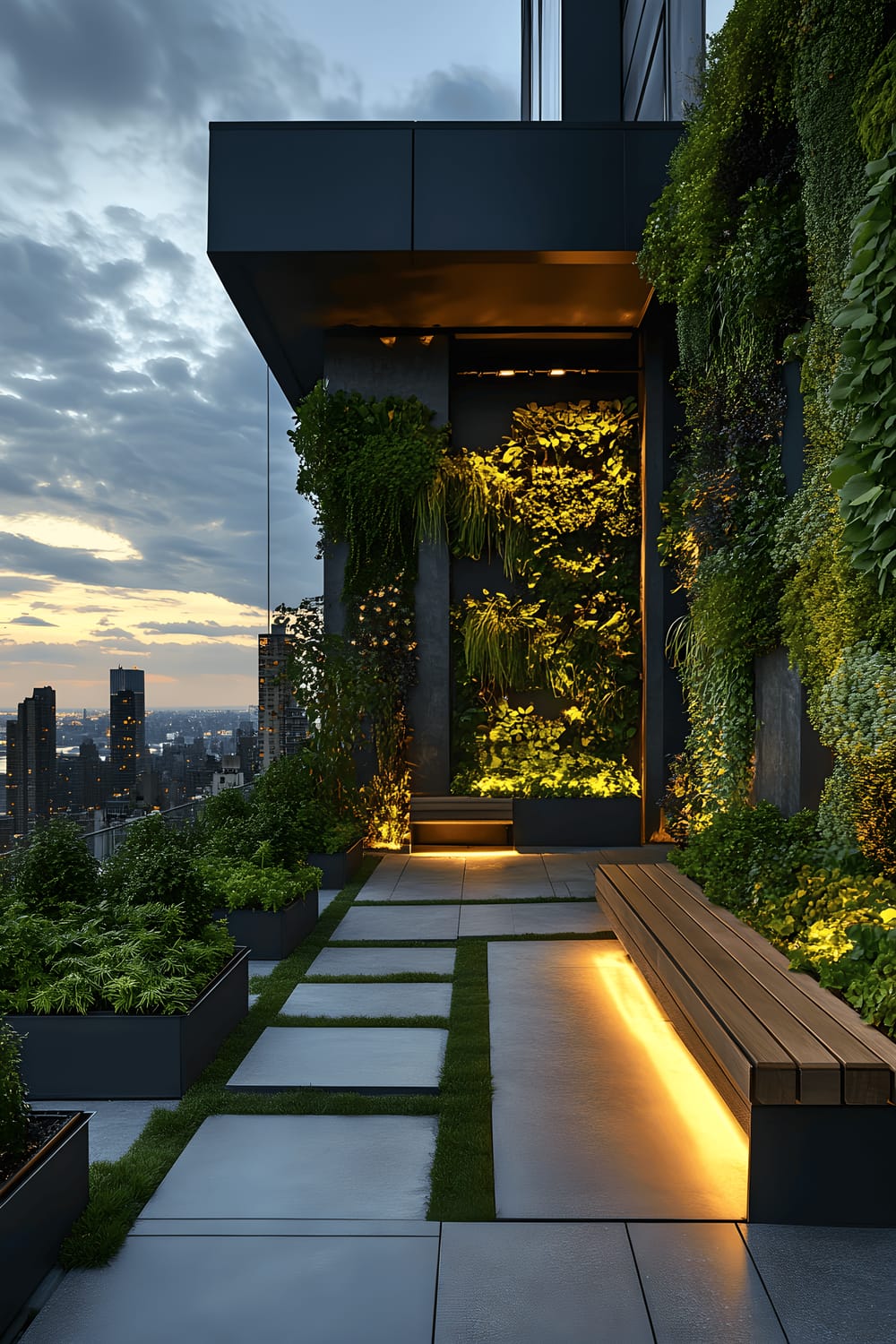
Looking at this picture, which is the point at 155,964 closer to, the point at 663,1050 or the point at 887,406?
the point at 663,1050

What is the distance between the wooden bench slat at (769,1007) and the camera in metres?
2.25

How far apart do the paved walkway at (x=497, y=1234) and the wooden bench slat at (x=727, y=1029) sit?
294 mm

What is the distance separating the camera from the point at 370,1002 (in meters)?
4.06

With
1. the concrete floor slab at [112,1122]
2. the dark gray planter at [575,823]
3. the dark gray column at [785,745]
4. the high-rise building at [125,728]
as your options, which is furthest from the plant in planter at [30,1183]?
the dark gray planter at [575,823]

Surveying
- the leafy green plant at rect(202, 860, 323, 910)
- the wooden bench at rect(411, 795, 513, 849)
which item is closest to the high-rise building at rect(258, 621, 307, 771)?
the wooden bench at rect(411, 795, 513, 849)

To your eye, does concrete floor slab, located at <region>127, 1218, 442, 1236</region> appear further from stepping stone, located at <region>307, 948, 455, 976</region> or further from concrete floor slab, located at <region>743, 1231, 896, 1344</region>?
stepping stone, located at <region>307, 948, 455, 976</region>

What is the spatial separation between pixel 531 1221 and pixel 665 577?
6.35 metres

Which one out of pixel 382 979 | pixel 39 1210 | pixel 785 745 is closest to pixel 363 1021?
pixel 382 979

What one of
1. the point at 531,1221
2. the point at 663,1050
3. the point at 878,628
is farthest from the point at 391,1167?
the point at 878,628

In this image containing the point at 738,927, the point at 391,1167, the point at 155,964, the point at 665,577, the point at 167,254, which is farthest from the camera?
the point at 167,254

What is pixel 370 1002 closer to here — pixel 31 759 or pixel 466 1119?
pixel 466 1119

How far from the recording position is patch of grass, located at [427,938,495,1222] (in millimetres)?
2410

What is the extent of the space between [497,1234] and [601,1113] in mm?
776

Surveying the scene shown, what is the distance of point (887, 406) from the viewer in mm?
3527
